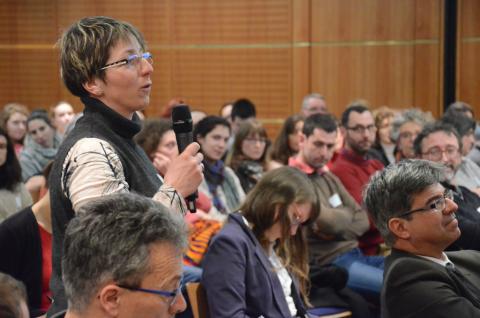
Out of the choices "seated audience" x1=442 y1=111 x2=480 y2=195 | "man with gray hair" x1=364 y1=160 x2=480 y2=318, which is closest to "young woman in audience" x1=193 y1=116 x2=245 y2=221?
"seated audience" x1=442 y1=111 x2=480 y2=195

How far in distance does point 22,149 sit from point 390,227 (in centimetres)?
501

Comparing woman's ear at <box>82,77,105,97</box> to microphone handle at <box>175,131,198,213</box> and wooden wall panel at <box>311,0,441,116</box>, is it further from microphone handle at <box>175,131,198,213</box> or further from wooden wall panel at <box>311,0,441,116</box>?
wooden wall panel at <box>311,0,441,116</box>

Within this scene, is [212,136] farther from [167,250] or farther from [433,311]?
[167,250]

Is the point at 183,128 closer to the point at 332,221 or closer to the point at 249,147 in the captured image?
the point at 332,221

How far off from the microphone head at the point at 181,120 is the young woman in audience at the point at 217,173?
2.53 meters

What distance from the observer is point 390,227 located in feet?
7.55

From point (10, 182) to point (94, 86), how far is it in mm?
2659

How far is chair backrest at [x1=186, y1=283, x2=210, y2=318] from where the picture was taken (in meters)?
2.77

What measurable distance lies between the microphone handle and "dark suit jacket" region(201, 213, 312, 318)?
1.04 m

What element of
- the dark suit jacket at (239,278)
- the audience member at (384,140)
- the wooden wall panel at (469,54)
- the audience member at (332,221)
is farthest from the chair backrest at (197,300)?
the wooden wall panel at (469,54)

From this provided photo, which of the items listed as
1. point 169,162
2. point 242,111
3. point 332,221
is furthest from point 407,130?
point 169,162

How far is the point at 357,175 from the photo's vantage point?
16.3 feet

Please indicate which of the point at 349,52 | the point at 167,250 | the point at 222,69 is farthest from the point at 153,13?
the point at 167,250

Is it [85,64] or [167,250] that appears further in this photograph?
[85,64]
